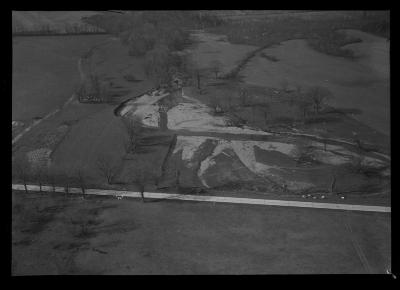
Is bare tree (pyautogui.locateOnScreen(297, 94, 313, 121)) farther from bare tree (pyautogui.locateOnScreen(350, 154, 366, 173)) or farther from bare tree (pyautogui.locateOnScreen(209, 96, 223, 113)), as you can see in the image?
bare tree (pyautogui.locateOnScreen(209, 96, 223, 113))

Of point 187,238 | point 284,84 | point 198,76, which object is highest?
point 198,76

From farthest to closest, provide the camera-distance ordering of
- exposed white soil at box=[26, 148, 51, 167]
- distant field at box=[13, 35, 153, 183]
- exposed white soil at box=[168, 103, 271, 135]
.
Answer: exposed white soil at box=[168, 103, 271, 135]
distant field at box=[13, 35, 153, 183]
exposed white soil at box=[26, 148, 51, 167]

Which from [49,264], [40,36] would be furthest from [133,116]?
[49,264]

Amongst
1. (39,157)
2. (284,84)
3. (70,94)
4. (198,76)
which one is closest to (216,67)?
(198,76)

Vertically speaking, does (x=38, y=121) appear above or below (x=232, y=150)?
above

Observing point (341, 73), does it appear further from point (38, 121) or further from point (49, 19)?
point (49, 19)

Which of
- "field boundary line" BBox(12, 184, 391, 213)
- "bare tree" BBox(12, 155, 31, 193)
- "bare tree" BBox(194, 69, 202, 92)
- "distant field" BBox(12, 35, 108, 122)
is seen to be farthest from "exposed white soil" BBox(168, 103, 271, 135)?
"bare tree" BBox(12, 155, 31, 193)
